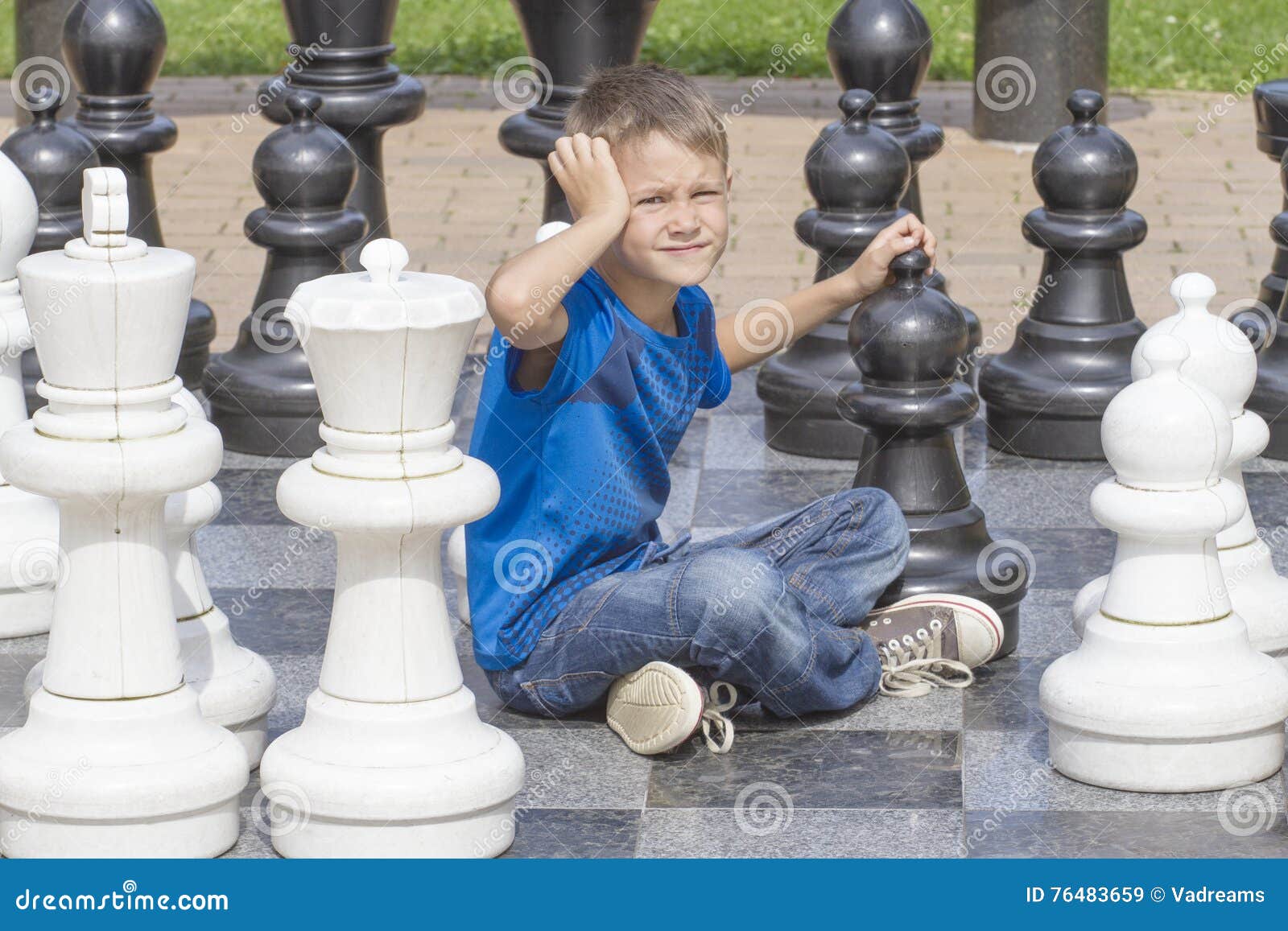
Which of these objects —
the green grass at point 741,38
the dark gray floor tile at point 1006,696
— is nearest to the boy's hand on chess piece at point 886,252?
the dark gray floor tile at point 1006,696

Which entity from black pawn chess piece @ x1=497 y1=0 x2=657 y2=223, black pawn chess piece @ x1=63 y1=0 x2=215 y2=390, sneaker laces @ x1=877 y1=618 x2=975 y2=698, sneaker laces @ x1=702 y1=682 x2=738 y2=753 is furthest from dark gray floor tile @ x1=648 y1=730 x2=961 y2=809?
black pawn chess piece @ x1=63 y1=0 x2=215 y2=390

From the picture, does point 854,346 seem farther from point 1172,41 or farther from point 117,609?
point 1172,41

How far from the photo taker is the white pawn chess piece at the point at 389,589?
2.18 meters

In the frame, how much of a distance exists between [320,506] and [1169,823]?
106cm

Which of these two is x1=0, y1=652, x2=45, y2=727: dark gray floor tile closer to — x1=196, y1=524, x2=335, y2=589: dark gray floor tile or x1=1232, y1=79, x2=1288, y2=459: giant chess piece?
x1=196, y1=524, x2=335, y2=589: dark gray floor tile

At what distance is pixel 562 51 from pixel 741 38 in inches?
231

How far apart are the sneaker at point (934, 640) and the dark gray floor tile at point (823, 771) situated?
18cm

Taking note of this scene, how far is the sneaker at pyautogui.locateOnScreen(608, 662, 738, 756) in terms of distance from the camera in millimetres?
2592

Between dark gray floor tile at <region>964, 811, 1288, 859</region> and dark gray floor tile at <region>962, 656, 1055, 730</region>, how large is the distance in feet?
1.02

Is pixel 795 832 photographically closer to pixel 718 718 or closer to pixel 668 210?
pixel 718 718

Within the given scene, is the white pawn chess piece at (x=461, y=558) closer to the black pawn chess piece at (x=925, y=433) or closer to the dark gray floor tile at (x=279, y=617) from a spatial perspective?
the dark gray floor tile at (x=279, y=617)

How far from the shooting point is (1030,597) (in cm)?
325

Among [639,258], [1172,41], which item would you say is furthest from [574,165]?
[1172,41]

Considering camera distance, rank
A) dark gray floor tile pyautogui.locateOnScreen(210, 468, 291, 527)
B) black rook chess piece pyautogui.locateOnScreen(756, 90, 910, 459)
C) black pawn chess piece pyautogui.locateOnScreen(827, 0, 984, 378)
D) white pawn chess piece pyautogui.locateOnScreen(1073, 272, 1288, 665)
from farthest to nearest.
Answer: black pawn chess piece pyautogui.locateOnScreen(827, 0, 984, 378)
black rook chess piece pyautogui.locateOnScreen(756, 90, 910, 459)
dark gray floor tile pyautogui.locateOnScreen(210, 468, 291, 527)
white pawn chess piece pyautogui.locateOnScreen(1073, 272, 1288, 665)
